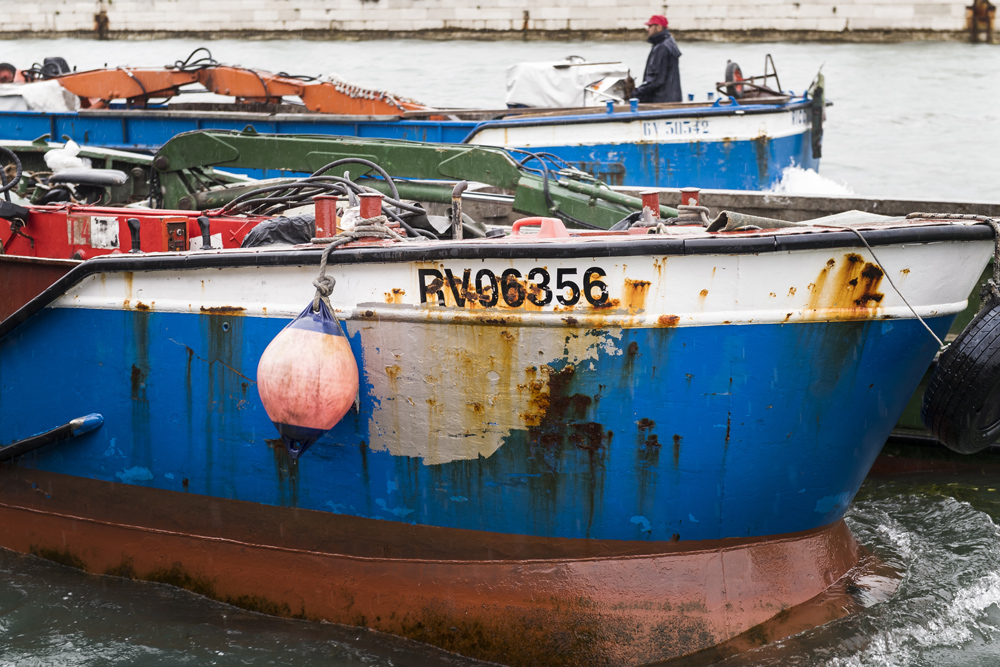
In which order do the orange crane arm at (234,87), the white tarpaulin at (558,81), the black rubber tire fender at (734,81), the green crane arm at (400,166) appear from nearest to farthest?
1. the green crane arm at (400,166)
2. the orange crane arm at (234,87)
3. the black rubber tire fender at (734,81)
4. the white tarpaulin at (558,81)

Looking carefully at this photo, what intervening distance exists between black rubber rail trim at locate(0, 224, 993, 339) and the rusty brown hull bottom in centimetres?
113

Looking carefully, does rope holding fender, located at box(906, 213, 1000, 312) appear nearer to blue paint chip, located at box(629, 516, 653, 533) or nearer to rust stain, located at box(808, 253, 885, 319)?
rust stain, located at box(808, 253, 885, 319)

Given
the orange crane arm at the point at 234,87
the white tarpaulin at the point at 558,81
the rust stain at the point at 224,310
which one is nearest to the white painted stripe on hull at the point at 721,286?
the rust stain at the point at 224,310

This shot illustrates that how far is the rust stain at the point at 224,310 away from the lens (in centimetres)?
388

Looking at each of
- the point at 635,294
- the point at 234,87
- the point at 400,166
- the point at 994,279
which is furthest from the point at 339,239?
the point at 234,87

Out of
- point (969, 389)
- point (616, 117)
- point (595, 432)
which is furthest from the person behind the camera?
point (616, 117)

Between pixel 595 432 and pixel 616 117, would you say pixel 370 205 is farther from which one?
pixel 616 117

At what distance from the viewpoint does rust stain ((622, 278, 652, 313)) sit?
Result: 11.2ft

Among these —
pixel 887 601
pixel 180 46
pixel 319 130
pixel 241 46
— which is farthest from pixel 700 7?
pixel 887 601

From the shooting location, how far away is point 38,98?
1149cm

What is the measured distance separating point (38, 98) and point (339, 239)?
31.5 ft

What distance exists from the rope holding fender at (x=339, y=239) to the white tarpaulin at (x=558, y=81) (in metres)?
8.24

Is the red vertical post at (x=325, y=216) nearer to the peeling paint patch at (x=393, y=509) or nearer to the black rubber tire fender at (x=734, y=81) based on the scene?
the peeling paint patch at (x=393, y=509)

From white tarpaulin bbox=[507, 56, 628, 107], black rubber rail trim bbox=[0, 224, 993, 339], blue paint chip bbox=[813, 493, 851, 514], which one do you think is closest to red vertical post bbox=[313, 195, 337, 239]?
black rubber rail trim bbox=[0, 224, 993, 339]
